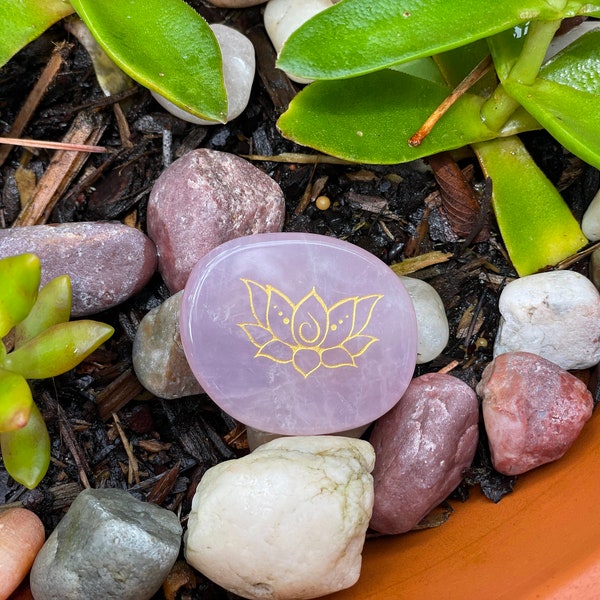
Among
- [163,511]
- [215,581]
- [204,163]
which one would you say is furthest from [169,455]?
[204,163]

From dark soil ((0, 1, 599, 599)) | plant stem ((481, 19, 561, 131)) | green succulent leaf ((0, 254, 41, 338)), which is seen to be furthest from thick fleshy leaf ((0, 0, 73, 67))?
plant stem ((481, 19, 561, 131))

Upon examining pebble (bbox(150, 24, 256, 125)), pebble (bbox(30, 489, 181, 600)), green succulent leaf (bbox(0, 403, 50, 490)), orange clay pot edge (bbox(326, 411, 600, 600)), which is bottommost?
orange clay pot edge (bbox(326, 411, 600, 600))

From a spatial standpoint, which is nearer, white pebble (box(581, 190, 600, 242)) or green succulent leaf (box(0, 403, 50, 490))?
green succulent leaf (box(0, 403, 50, 490))

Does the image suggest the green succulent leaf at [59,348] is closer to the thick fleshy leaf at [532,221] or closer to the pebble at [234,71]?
the pebble at [234,71]

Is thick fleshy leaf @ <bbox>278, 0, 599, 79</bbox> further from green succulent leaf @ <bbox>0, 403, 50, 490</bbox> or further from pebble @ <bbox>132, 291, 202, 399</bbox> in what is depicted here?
green succulent leaf @ <bbox>0, 403, 50, 490</bbox>

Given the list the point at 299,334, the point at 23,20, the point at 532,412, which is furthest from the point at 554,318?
the point at 23,20
